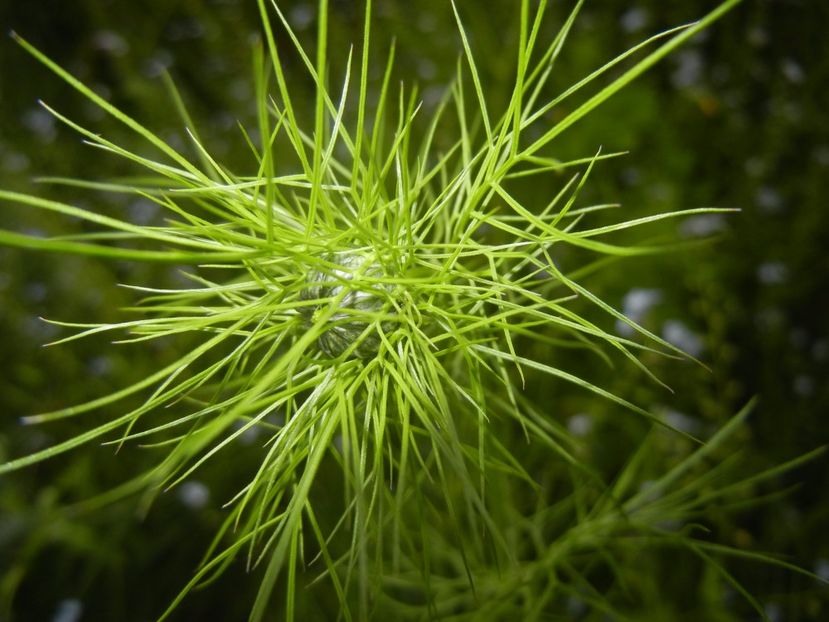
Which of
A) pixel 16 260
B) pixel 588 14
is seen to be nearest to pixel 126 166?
pixel 16 260

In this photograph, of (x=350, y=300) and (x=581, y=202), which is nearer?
(x=350, y=300)

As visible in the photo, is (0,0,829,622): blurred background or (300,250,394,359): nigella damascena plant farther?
(0,0,829,622): blurred background

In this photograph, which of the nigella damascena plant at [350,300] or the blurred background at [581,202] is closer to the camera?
the nigella damascena plant at [350,300]

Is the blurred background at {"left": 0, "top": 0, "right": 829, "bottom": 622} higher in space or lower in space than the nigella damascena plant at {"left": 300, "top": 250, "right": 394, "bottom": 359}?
lower

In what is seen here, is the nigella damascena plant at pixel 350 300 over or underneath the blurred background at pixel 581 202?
over
